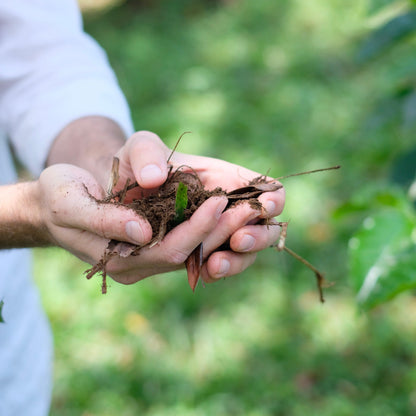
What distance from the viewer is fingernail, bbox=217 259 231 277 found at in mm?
1251

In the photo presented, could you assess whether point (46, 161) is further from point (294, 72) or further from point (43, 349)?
point (294, 72)

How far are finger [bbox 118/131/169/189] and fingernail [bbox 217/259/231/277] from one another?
257 millimetres

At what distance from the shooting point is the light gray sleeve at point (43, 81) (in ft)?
5.45

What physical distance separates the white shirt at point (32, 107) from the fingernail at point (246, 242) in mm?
741

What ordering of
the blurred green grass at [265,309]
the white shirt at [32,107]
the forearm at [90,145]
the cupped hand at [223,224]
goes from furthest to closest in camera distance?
the blurred green grass at [265,309], the white shirt at [32,107], the forearm at [90,145], the cupped hand at [223,224]

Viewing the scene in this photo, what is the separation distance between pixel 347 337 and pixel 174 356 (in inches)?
34.8

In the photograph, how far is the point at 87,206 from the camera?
3.78ft

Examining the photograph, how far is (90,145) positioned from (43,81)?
1.18 feet

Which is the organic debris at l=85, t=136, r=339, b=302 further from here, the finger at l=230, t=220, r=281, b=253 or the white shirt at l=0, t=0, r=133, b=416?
the white shirt at l=0, t=0, r=133, b=416

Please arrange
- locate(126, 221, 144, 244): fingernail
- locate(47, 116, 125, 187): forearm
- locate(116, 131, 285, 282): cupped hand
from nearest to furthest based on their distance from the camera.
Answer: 1. locate(126, 221, 144, 244): fingernail
2. locate(116, 131, 285, 282): cupped hand
3. locate(47, 116, 125, 187): forearm

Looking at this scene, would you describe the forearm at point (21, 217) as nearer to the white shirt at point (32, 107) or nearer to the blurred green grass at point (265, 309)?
the white shirt at point (32, 107)

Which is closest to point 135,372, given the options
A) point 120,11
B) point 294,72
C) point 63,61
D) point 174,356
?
point 174,356

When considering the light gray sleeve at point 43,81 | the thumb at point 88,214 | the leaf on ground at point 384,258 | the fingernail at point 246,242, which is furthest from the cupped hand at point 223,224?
the light gray sleeve at point 43,81

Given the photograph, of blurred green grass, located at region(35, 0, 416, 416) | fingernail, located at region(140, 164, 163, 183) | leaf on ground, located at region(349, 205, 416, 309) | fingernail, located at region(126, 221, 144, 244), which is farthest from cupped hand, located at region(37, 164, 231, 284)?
blurred green grass, located at region(35, 0, 416, 416)
